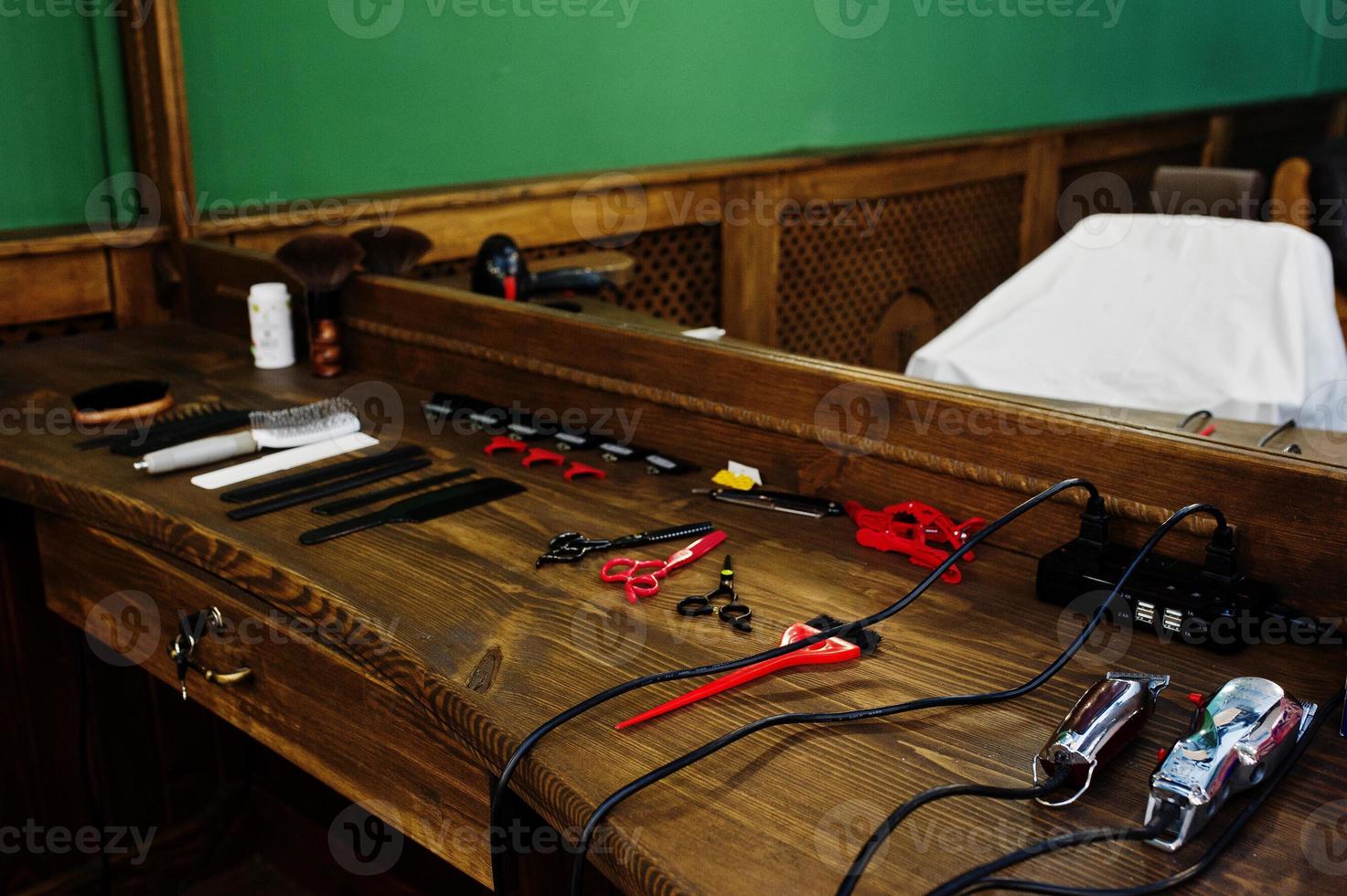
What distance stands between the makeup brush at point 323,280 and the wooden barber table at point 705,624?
0.28m

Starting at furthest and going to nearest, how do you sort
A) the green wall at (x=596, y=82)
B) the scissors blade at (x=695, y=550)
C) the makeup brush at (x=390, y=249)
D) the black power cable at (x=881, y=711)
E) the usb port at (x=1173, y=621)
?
1. the green wall at (x=596, y=82)
2. the makeup brush at (x=390, y=249)
3. the scissors blade at (x=695, y=550)
4. the usb port at (x=1173, y=621)
5. the black power cable at (x=881, y=711)

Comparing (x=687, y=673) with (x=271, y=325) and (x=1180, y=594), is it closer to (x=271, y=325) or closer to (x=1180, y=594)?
(x=1180, y=594)

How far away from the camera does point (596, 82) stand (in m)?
3.08

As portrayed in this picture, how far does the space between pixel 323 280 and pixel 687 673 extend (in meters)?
1.17

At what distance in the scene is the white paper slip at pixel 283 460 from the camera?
1.43 meters

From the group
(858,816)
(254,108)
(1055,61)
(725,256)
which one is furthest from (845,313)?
(858,816)

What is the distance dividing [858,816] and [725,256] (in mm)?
2820

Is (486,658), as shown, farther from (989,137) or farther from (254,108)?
(989,137)

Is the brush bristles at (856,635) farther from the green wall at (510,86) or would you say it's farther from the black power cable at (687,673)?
the green wall at (510,86)

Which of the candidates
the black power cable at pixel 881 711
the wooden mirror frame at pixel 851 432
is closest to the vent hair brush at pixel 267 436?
the wooden mirror frame at pixel 851 432

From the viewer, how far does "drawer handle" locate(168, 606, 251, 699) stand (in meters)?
1.26

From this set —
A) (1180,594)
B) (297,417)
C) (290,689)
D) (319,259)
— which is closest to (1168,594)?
(1180,594)

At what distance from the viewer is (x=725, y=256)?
11.4 feet

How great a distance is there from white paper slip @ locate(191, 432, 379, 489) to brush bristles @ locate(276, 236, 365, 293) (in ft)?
1.21
